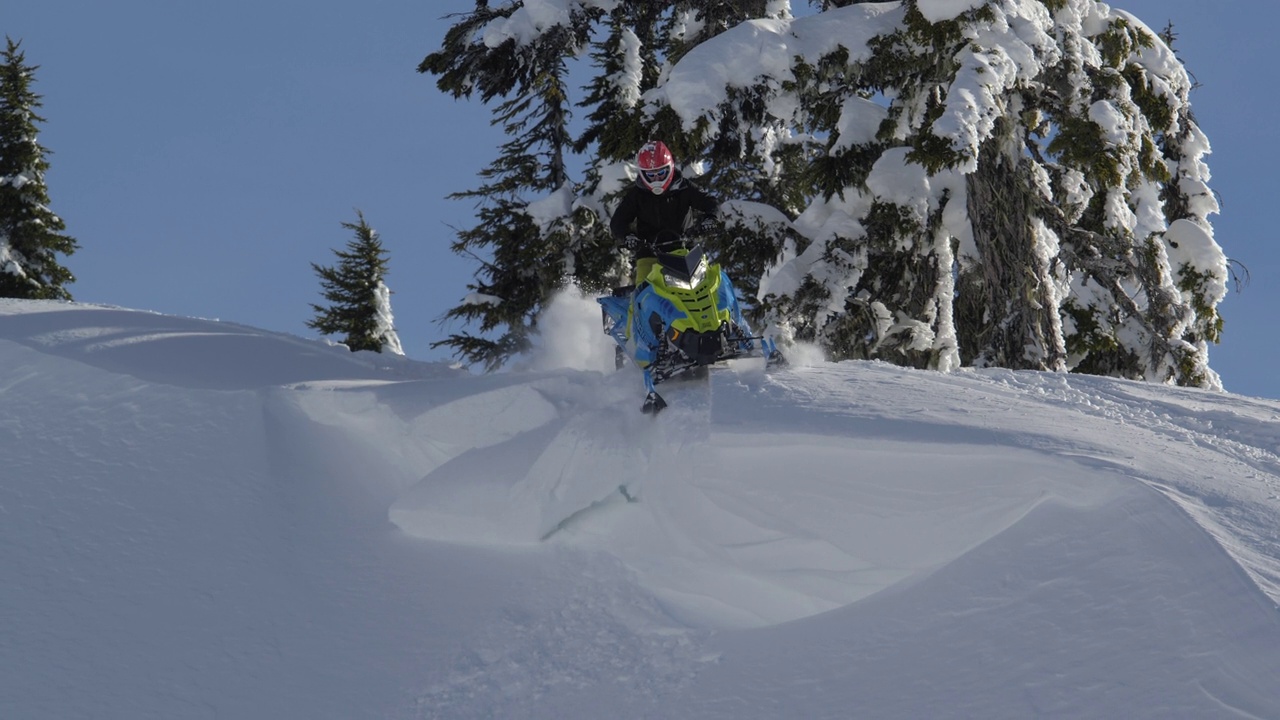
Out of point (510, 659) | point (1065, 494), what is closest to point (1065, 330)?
point (1065, 494)

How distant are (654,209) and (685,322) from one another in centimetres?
119

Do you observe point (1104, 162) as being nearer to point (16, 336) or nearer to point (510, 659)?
point (510, 659)

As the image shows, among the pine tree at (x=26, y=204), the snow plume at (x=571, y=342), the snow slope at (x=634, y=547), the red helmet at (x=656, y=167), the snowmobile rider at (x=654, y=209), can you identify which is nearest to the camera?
the snow slope at (x=634, y=547)

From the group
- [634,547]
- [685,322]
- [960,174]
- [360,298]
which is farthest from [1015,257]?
[360,298]

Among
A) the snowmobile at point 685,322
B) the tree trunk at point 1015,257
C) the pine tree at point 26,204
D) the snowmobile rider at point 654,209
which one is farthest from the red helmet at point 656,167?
the pine tree at point 26,204

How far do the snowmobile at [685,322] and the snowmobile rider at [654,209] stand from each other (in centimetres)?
29

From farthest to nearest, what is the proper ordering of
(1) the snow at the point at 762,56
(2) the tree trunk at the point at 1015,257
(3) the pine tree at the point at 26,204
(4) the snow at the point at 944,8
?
(3) the pine tree at the point at 26,204, (2) the tree trunk at the point at 1015,257, (1) the snow at the point at 762,56, (4) the snow at the point at 944,8

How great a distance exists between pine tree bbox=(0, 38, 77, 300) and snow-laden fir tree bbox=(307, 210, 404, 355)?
686cm

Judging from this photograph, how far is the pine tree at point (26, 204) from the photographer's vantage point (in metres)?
24.7

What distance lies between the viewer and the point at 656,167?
7.85m

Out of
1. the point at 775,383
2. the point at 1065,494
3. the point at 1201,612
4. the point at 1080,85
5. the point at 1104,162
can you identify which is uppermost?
the point at 1080,85

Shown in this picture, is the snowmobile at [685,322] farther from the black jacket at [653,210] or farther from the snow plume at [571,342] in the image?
the snow plume at [571,342]

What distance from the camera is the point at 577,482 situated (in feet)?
20.3

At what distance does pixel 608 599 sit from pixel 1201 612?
2.69m
